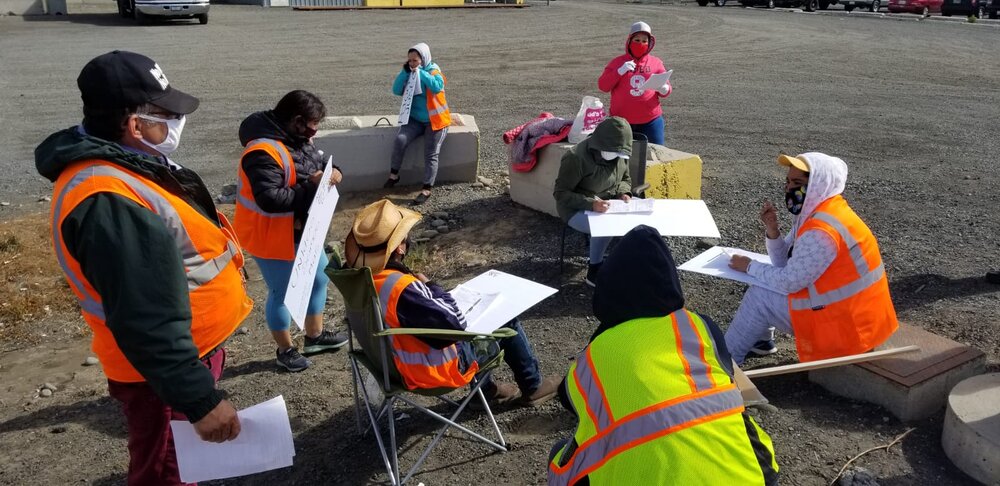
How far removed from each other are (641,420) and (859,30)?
24.6 meters

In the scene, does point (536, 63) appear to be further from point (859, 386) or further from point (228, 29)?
point (859, 386)

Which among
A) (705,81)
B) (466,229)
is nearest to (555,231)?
A: (466,229)

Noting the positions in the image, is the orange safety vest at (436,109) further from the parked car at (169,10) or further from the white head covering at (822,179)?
the parked car at (169,10)

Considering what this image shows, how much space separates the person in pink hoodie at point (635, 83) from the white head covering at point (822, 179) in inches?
135

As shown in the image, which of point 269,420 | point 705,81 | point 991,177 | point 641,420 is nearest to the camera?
point 641,420

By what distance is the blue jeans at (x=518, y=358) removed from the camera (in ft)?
12.8

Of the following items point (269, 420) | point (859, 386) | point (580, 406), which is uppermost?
point (580, 406)

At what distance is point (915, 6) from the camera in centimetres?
3066

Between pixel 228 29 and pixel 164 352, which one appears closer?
pixel 164 352

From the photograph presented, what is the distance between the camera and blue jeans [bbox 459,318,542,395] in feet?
12.8

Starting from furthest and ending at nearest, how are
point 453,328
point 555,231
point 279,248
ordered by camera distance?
point 555,231 → point 279,248 → point 453,328

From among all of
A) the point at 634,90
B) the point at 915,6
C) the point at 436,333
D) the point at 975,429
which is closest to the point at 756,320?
the point at 975,429

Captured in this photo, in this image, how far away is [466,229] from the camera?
7.36 m

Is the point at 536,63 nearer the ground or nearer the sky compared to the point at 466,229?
nearer the sky
